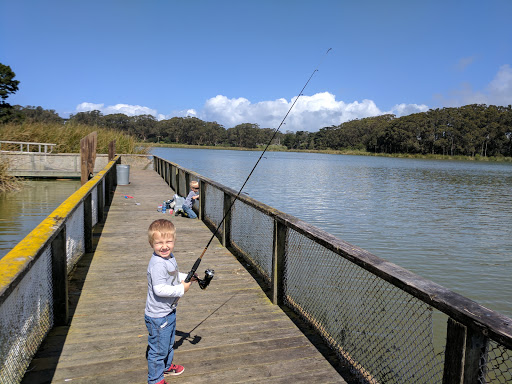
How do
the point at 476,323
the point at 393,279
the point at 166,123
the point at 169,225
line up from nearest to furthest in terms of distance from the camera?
1. the point at 476,323
2. the point at 393,279
3. the point at 169,225
4. the point at 166,123

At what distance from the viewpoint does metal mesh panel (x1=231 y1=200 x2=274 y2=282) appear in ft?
18.8

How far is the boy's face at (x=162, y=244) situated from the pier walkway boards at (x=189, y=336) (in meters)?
0.89

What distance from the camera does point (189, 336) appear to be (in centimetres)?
352

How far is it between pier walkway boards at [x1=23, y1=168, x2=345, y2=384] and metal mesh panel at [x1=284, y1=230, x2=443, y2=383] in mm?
451

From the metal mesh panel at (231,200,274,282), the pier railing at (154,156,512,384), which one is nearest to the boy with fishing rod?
the pier railing at (154,156,512,384)

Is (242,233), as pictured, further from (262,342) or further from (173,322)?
(173,322)

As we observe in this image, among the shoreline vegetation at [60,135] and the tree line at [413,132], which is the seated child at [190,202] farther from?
the tree line at [413,132]

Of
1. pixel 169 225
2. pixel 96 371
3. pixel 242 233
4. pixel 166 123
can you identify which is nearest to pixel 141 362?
pixel 96 371

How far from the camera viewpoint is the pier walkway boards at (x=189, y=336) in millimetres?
2930

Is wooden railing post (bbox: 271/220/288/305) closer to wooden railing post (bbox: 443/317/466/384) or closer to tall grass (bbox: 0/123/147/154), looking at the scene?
wooden railing post (bbox: 443/317/466/384)

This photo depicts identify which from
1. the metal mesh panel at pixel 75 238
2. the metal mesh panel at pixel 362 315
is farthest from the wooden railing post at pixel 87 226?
the metal mesh panel at pixel 362 315

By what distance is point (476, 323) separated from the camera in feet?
5.89

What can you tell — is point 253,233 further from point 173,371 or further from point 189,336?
point 173,371

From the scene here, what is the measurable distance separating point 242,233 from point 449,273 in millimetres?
5249
